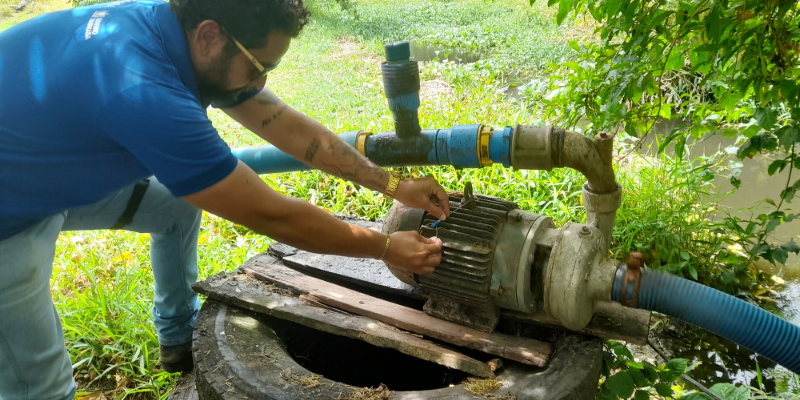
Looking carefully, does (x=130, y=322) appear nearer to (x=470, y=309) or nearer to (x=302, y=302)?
(x=302, y=302)

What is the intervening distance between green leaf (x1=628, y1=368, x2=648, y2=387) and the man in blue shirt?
0.72 m

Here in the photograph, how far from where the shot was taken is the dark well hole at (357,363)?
7.22 ft

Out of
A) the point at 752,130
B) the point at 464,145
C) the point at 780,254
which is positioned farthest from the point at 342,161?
the point at 780,254

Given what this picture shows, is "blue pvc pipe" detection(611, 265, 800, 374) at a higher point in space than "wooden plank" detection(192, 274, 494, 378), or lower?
higher

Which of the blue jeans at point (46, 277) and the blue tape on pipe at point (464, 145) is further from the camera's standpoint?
the blue tape on pipe at point (464, 145)

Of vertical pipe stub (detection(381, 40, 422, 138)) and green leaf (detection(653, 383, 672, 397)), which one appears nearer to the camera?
green leaf (detection(653, 383, 672, 397))

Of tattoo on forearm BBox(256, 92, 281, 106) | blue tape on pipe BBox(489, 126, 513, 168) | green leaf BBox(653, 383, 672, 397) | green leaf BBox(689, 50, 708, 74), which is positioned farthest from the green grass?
blue tape on pipe BBox(489, 126, 513, 168)

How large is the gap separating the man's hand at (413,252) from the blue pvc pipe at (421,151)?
0.31 metres

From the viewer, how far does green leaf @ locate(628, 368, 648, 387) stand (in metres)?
1.68

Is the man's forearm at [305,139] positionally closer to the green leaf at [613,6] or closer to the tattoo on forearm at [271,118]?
the tattoo on forearm at [271,118]

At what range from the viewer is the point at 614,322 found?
5.76 ft

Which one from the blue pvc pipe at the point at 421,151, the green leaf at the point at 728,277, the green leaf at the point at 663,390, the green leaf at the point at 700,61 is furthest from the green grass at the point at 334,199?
the green leaf at the point at 663,390

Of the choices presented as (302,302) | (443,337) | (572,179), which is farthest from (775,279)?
(302,302)

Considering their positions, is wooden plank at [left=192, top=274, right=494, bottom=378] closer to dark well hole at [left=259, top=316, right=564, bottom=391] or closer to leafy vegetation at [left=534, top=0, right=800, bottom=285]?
dark well hole at [left=259, top=316, right=564, bottom=391]
